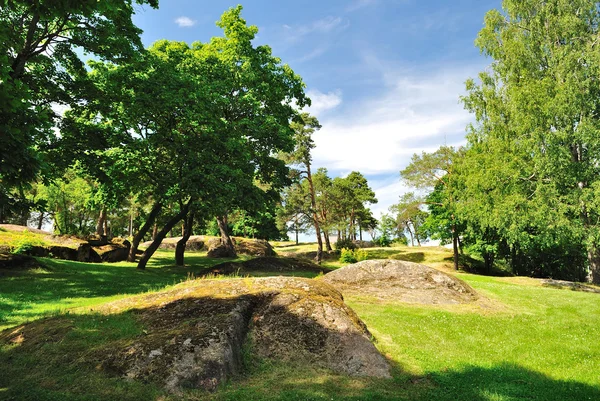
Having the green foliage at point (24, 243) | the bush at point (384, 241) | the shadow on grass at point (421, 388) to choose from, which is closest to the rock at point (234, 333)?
the shadow on grass at point (421, 388)

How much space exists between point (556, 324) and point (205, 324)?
15.1 metres

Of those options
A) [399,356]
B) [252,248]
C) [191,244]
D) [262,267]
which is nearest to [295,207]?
[252,248]

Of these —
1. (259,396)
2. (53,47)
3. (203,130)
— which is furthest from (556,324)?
(53,47)

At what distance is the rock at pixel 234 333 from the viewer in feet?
26.2

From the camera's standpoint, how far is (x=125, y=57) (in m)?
20.8

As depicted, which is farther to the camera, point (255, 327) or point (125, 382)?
point (255, 327)

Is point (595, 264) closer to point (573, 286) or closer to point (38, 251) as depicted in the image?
point (573, 286)

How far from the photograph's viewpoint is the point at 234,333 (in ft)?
31.2

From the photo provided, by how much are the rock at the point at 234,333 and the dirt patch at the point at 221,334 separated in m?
0.02

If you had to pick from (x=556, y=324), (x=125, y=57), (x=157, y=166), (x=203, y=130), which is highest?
(x=125, y=57)

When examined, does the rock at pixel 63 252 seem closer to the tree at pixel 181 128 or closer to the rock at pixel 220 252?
the tree at pixel 181 128

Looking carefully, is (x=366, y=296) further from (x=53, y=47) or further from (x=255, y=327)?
(x=53, y=47)

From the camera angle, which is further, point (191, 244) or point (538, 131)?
point (191, 244)

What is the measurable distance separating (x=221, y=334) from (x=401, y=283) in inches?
526
